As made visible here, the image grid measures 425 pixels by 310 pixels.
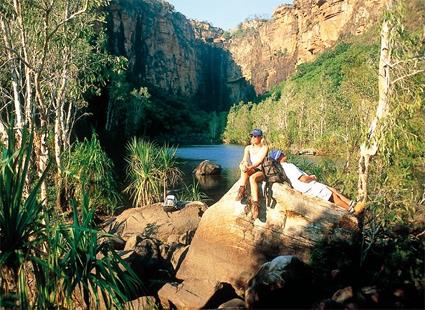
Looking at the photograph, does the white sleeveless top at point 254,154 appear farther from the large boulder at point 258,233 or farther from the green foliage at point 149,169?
the green foliage at point 149,169

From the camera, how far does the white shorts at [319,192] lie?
22.6 ft

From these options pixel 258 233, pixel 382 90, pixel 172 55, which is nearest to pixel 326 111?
pixel 382 90

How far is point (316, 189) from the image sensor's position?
696 cm

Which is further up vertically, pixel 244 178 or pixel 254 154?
pixel 254 154

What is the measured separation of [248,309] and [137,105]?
176 feet

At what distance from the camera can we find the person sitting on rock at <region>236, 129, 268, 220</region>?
6770 millimetres

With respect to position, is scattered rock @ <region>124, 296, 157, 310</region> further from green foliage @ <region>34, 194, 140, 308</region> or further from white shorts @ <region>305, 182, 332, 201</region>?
white shorts @ <region>305, 182, 332, 201</region>

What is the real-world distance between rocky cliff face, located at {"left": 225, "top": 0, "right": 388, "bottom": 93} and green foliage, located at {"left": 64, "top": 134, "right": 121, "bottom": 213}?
281ft

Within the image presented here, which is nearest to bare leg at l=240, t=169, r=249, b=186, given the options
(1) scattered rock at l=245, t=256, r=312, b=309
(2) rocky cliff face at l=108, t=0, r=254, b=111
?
(1) scattered rock at l=245, t=256, r=312, b=309

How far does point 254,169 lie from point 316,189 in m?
1.13

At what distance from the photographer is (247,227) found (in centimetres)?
701

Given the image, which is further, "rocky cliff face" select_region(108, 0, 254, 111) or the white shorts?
"rocky cliff face" select_region(108, 0, 254, 111)

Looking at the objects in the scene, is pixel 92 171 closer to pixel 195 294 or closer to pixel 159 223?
pixel 159 223

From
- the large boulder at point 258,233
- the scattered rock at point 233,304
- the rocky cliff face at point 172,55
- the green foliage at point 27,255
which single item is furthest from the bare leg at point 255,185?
the rocky cliff face at point 172,55
